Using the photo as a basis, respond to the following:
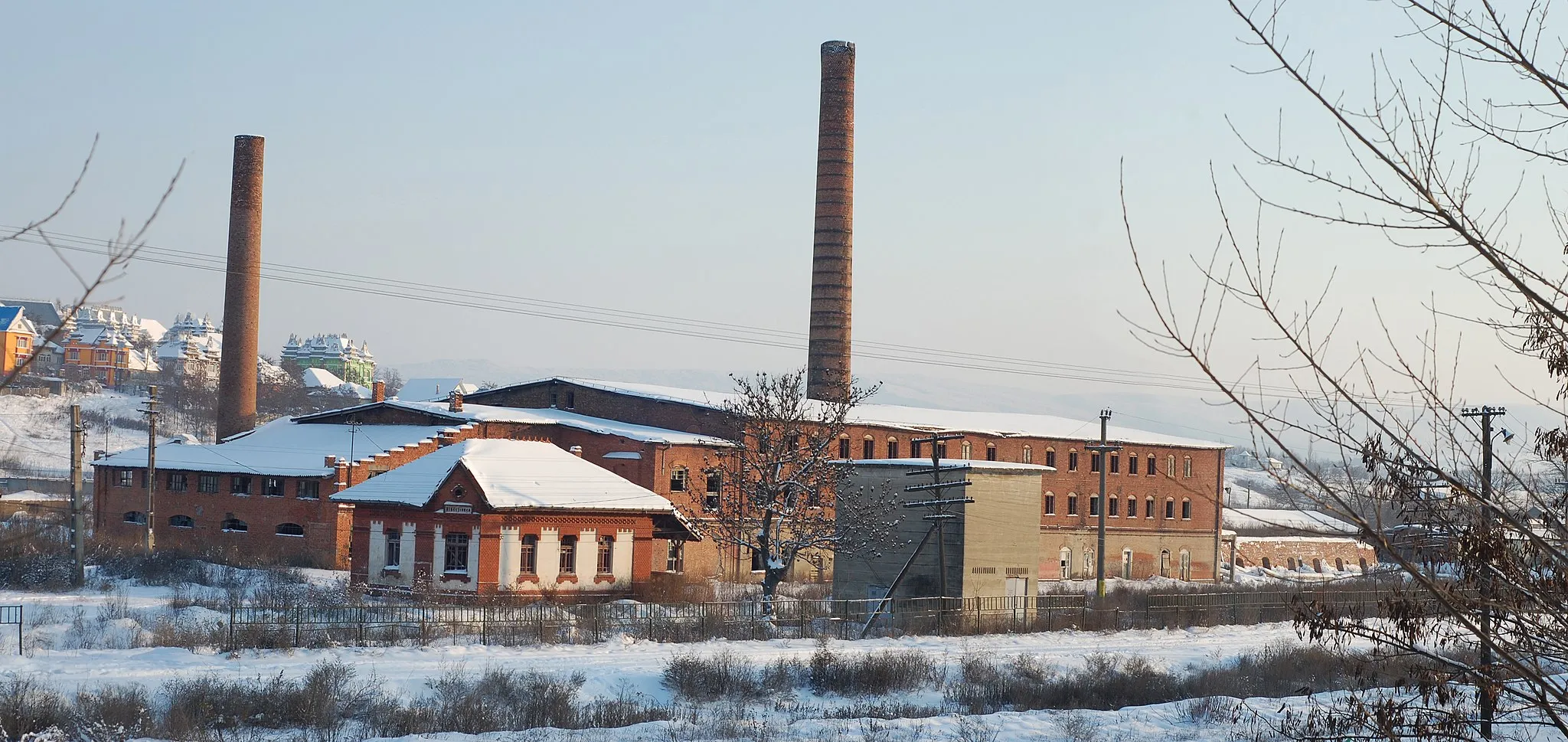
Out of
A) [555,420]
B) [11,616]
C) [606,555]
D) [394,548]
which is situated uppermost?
[555,420]

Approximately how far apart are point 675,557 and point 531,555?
28.0ft

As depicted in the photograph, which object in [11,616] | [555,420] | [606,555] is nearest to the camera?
[11,616]

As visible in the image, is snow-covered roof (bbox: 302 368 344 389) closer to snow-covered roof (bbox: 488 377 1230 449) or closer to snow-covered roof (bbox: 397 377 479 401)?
snow-covered roof (bbox: 397 377 479 401)

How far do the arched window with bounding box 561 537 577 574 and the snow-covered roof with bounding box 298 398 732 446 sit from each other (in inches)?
362

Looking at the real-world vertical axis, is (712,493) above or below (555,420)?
below

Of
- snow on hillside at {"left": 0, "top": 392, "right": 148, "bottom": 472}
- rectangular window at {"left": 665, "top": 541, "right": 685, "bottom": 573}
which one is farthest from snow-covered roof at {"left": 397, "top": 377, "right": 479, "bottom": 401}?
rectangular window at {"left": 665, "top": 541, "right": 685, "bottom": 573}

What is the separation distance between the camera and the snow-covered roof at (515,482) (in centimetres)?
3422

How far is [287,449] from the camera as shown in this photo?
4481 cm

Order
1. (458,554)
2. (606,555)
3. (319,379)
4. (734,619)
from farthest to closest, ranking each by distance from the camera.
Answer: (319,379)
(606,555)
(458,554)
(734,619)

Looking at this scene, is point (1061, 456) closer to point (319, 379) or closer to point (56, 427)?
point (56, 427)

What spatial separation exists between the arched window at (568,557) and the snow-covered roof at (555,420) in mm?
9191

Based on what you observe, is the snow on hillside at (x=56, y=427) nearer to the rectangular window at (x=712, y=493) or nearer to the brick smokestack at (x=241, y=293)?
the brick smokestack at (x=241, y=293)

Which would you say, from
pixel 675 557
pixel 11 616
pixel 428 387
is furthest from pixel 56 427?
pixel 11 616

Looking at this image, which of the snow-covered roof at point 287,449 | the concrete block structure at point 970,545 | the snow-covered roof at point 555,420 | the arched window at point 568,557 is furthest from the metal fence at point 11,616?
the concrete block structure at point 970,545
